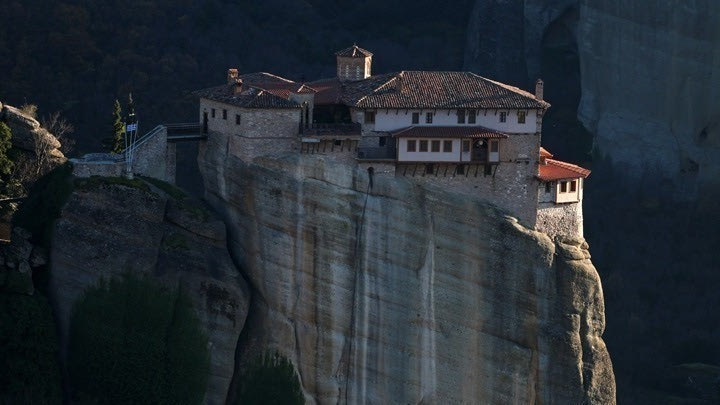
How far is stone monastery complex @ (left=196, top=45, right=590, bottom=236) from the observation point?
7712cm

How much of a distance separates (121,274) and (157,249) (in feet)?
4.19

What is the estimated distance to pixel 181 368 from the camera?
77812 mm

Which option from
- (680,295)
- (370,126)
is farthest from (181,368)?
(680,295)

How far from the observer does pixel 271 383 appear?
257 feet

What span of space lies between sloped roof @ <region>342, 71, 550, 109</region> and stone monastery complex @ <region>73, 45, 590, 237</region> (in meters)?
0.03

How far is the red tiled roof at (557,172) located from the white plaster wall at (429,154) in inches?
101

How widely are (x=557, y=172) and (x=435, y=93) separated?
4.18 m

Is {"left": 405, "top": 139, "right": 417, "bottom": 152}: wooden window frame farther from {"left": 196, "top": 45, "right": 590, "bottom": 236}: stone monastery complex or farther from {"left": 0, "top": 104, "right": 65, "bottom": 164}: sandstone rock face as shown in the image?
{"left": 0, "top": 104, "right": 65, "bottom": 164}: sandstone rock face

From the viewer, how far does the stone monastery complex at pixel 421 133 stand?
77125mm

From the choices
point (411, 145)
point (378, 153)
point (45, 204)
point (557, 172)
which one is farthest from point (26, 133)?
point (557, 172)

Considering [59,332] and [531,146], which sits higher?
[531,146]

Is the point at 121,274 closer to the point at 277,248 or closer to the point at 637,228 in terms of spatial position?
the point at 277,248

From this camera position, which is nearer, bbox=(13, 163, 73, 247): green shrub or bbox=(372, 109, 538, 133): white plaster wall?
bbox=(372, 109, 538, 133): white plaster wall

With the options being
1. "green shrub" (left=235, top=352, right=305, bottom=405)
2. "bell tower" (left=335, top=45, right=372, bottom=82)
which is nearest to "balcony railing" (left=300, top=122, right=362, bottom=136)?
"bell tower" (left=335, top=45, right=372, bottom=82)
